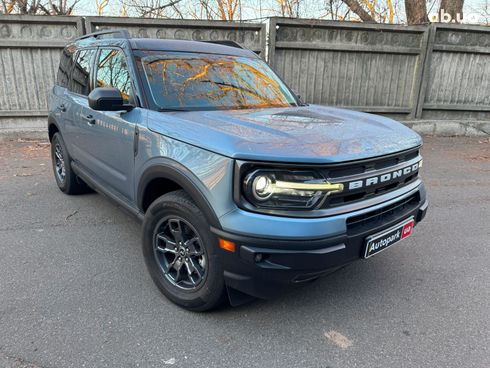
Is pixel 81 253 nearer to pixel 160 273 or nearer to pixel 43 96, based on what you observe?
pixel 160 273

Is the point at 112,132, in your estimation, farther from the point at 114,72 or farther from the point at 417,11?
the point at 417,11

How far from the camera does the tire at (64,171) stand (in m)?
4.70

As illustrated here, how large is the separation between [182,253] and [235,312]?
22.2 inches

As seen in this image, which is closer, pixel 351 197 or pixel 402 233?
pixel 351 197

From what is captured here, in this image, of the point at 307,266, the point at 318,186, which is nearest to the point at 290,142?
the point at 318,186

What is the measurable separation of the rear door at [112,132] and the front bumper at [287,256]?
1.29 meters

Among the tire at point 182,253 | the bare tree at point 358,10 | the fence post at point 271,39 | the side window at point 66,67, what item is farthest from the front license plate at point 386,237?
the bare tree at point 358,10

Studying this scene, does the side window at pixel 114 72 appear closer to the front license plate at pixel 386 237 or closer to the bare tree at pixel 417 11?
the front license plate at pixel 386 237

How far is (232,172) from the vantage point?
83.4 inches

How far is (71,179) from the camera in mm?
4770

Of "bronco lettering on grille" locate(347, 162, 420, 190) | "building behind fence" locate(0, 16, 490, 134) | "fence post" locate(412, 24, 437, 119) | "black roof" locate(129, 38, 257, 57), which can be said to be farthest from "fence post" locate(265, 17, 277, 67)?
"bronco lettering on grille" locate(347, 162, 420, 190)

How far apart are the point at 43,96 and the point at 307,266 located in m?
7.96

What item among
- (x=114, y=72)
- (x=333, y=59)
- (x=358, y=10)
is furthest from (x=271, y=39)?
(x=358, y=10)

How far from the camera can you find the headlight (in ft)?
6.89
